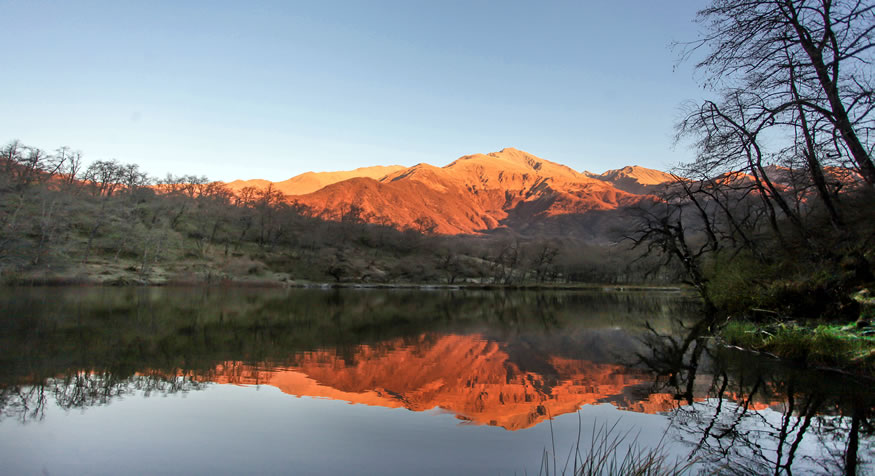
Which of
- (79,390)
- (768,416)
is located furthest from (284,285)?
(768,416)

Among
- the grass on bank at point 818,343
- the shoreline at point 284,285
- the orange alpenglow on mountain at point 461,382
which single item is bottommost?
the shoreline at point 284,285

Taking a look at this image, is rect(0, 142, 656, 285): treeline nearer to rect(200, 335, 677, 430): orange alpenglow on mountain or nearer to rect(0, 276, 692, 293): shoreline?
rect(0, 276, 692, 293): shoreline

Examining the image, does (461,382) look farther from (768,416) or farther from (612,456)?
(768,416)

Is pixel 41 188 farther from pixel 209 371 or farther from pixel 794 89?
pixel 794 89

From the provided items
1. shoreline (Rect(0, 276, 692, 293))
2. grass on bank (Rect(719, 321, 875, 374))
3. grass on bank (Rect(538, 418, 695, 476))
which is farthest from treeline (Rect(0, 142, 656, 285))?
grass on bank (Rect(538, 418, 695, 476))

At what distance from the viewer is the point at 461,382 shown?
12.4 meters

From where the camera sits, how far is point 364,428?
823cm

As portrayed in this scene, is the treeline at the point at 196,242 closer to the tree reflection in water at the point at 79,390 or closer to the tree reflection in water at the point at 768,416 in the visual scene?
the tree reflection in water at the point at 768,416

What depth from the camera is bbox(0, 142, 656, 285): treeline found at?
227 feet

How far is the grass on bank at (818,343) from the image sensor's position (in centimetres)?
1066

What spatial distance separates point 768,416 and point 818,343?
5531 mm

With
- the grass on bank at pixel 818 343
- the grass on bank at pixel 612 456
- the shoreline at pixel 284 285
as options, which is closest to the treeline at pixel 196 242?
the shoreline at pixel 284 285

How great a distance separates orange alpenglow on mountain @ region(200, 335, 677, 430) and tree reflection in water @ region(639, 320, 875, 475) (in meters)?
1.00

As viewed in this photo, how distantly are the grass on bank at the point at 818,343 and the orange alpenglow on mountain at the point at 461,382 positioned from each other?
425 cm
